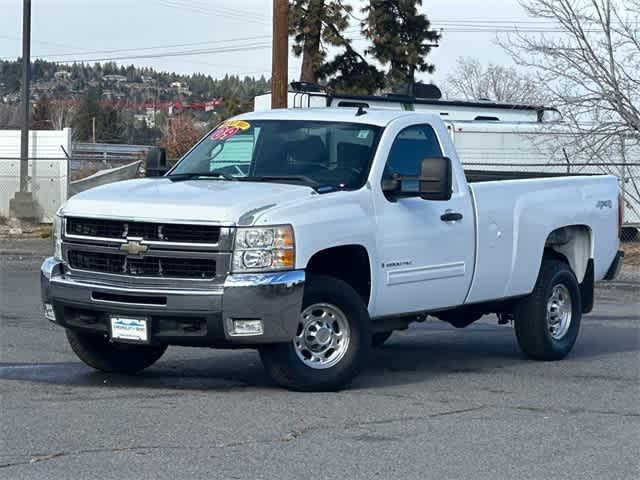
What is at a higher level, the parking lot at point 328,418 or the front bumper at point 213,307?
the front bumper at point 213,307

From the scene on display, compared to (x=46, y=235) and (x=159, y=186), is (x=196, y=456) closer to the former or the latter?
(x=159, y=186)

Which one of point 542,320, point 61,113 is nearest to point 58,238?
point 542,320

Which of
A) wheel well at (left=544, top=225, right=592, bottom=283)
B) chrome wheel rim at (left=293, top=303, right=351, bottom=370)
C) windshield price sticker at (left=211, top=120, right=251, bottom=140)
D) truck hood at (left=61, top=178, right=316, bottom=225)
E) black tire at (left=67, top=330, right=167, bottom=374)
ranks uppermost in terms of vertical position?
windshield price sticker at (left=211, top=120, right=251, bottom=140)

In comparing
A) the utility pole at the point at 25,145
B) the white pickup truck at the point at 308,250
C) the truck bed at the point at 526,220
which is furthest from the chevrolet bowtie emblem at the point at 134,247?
the utility pole at the point at 25,145

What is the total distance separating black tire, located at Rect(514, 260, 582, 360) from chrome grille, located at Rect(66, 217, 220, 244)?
358 cm

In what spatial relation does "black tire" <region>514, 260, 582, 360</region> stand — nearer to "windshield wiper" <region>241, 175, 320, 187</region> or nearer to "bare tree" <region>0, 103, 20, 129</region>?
"windshield wiper" <region>241, 175, 320, 187</region>

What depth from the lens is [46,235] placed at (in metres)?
26.5

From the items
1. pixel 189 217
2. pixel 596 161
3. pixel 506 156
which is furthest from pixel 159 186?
pixel 506 156

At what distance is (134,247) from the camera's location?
28.3 feet

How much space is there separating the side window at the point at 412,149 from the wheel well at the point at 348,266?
2.67 feet

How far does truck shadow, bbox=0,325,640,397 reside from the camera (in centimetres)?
938

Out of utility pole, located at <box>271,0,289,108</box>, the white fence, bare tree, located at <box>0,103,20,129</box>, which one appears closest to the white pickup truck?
utility pole, located at <box>271,0,289,108</box>

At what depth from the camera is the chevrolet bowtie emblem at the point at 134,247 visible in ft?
28.2

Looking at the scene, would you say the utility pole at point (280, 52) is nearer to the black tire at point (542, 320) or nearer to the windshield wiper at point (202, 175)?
the black tire at point (542, 320)
